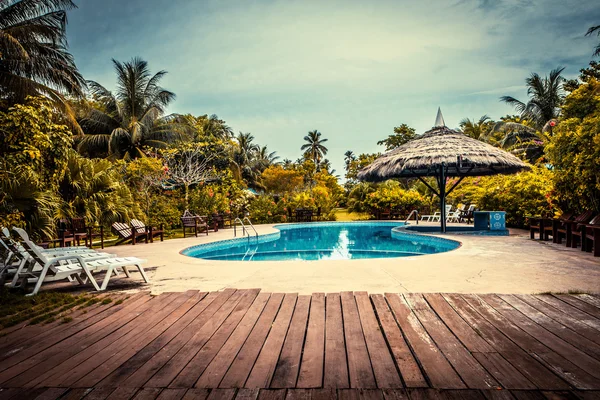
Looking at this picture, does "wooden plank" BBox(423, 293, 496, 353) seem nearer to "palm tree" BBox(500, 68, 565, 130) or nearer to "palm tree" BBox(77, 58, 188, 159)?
"palm tree" BBox(77, 58, 188, 159)

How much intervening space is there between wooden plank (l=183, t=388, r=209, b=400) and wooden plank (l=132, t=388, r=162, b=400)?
16cm

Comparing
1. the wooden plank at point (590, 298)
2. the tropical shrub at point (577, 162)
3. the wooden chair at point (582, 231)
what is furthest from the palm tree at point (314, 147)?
the wooden plank at point (590, 298)

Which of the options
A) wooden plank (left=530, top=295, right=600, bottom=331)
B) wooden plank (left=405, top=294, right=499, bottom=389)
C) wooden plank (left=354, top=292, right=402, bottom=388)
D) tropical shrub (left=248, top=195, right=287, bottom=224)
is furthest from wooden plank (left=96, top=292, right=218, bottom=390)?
tropical shrub (left=248, top=195, right=287, bottom=224)

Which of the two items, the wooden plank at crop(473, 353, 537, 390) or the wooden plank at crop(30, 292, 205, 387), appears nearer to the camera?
the wooden plank at crop(473, 353, 537, 390)

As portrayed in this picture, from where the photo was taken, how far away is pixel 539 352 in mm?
2467

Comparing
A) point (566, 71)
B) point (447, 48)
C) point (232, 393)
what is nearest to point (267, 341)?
point (232, 393)

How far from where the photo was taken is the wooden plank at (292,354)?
2.12m

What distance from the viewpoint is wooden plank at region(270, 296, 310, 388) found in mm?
2125

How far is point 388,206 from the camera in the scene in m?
19.6

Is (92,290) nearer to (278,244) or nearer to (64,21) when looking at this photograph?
(278,244)

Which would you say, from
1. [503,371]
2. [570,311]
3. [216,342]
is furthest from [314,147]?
[503,371]

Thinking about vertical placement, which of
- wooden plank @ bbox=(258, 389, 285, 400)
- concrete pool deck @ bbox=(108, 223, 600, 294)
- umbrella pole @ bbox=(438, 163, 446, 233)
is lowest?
concrete pool deck @ bbox=(108, 223, 600, 294)

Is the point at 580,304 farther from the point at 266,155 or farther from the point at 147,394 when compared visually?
the point at 266,155

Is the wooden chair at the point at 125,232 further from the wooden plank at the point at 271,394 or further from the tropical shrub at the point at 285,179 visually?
the tropical shrub at the point at 285,179
